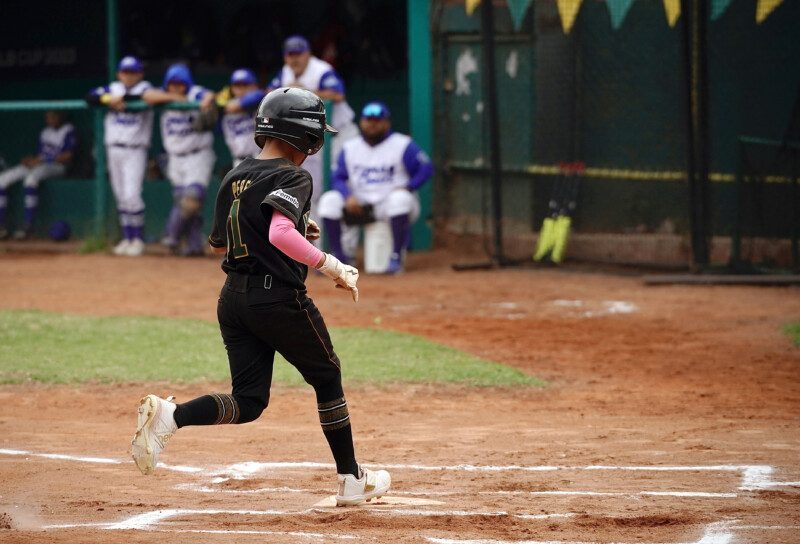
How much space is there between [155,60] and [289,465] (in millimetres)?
13778

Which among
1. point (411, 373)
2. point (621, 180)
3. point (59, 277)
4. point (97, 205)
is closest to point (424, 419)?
point (411, 373)

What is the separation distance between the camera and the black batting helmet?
475 cm

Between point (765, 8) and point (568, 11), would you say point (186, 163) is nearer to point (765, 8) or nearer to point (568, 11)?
point (568, 11)

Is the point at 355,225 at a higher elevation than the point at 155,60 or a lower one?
lower

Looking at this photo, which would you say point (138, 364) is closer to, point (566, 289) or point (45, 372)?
point (45, 372)

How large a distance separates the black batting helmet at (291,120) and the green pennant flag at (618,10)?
8441 millimetres

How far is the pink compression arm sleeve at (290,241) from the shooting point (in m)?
4.51

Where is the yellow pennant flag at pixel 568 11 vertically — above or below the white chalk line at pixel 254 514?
above

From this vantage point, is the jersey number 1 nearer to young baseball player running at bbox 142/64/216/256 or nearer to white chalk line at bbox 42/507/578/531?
white chalk line at bbox 42/507/578/531

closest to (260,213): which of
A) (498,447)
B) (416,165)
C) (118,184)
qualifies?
(498,447)

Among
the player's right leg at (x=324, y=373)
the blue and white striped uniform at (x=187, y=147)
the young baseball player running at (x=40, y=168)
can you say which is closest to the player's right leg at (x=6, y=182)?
the young baseball player running at (x=40, y=168)

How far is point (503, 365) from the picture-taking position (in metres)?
8.39

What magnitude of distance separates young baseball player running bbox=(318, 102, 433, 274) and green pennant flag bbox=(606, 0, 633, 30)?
2457mm

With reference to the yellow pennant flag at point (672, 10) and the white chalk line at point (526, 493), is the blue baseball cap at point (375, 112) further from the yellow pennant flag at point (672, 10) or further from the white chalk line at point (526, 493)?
the white chalk line at point (526, 493)
